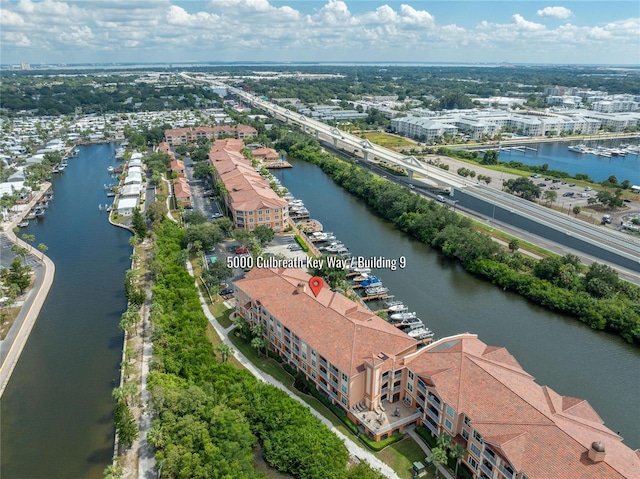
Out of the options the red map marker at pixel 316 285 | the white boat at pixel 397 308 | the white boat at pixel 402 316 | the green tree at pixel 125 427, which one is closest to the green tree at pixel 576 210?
the white boat at pixel 397 308

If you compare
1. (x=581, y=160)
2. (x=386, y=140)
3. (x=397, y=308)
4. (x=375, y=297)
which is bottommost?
(x=375, y=297)

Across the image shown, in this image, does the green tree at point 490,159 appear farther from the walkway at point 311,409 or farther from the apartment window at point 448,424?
the apartment window at point 448,424

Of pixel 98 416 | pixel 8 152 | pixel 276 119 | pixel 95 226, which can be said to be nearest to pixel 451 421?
pixel 98 416

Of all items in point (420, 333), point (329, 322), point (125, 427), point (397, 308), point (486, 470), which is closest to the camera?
point (486, 470)

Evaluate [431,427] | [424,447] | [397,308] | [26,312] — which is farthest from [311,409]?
[26,312]

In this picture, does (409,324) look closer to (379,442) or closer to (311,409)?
(311,409)

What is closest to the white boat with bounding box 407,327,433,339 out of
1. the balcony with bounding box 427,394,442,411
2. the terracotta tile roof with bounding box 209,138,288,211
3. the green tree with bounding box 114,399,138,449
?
the balcony with bounding box 427,394,442,411

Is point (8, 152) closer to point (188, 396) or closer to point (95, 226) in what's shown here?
point (95, 226)

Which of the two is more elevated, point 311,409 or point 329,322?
point 329,322
